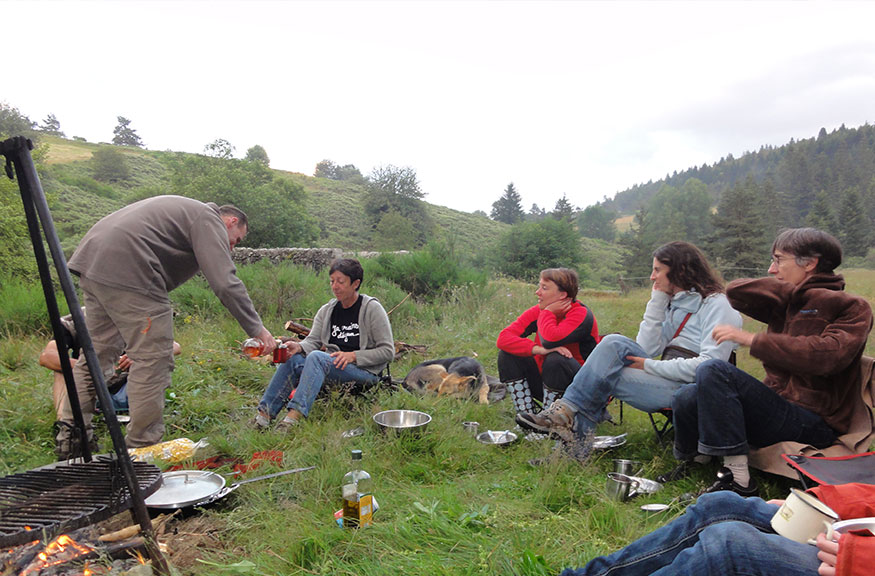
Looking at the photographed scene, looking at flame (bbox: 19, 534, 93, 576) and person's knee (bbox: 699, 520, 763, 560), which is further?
flame (bbox: 19, 534, 93, 576)

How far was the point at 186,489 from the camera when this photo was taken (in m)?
2.66

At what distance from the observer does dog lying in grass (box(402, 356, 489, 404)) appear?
4.80 metres

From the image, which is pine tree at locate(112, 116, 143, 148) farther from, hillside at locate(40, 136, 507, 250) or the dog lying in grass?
the dog lying in grass

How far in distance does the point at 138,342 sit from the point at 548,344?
2998 mm

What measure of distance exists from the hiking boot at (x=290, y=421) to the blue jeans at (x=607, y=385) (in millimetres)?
1922

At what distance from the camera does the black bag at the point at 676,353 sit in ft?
11.4

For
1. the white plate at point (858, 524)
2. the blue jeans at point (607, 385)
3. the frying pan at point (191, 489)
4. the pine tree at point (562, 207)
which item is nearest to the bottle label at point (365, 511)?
the frying pan at point (191, 489)

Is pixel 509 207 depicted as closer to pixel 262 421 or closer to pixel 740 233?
pixel 740 233

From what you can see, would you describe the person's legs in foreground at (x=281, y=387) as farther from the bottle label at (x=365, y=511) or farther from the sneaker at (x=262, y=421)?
the bottle label at (x=365, y=511)

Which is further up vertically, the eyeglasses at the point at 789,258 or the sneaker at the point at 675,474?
the eyeglasses at the point at 789,258

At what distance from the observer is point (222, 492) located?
2.61 metres

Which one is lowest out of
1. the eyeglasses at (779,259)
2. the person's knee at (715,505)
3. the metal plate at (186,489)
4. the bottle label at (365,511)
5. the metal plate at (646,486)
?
the metal plate at (646,486)

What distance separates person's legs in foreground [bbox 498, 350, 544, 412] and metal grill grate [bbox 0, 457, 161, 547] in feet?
9.55

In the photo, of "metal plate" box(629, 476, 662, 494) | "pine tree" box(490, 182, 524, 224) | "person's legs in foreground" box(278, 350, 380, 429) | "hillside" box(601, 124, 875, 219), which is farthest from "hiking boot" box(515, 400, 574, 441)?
"pine tree" box(490, 182, 524, 224)
